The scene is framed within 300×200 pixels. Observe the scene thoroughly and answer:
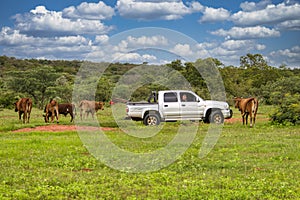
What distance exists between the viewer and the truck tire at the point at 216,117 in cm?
2436

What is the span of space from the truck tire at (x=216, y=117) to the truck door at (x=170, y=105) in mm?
1843

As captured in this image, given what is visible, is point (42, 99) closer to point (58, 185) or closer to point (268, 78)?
point (268, 78)

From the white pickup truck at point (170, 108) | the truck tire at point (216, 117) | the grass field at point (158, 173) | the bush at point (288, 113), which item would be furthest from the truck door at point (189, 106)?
the grass field at point (158, 173)

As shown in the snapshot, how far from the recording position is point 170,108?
24078 mm

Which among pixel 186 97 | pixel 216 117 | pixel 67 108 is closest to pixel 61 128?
pixel 67 108

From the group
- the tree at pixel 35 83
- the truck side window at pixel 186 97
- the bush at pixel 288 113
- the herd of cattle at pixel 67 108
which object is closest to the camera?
the bush at pixel 288 113

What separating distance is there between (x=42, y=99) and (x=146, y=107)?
30.1 meters

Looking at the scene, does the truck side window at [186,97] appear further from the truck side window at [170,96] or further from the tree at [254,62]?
the tree at [254,62]

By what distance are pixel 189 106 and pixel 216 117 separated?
173 cm

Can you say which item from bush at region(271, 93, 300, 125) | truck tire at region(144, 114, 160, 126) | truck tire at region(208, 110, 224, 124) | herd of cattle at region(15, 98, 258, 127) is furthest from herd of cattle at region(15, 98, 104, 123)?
bush at region(271, 93, 300, 125)

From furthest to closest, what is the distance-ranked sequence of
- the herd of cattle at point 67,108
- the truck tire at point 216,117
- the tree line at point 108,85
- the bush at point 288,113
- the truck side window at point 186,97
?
1. the tree line at point 108,85
2. the truck tire at point 216,117
3. the truck side window at point 186,97
4. the herd of cattle at point 67,108
5. the bush at point 288,113

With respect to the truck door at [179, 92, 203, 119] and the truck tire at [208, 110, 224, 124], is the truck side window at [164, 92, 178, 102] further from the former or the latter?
the truck tire at [208, 110, 224, 124]

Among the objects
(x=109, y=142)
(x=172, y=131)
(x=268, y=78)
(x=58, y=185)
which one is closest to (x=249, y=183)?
(x=58, y=185)

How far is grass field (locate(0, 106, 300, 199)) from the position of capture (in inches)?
354
